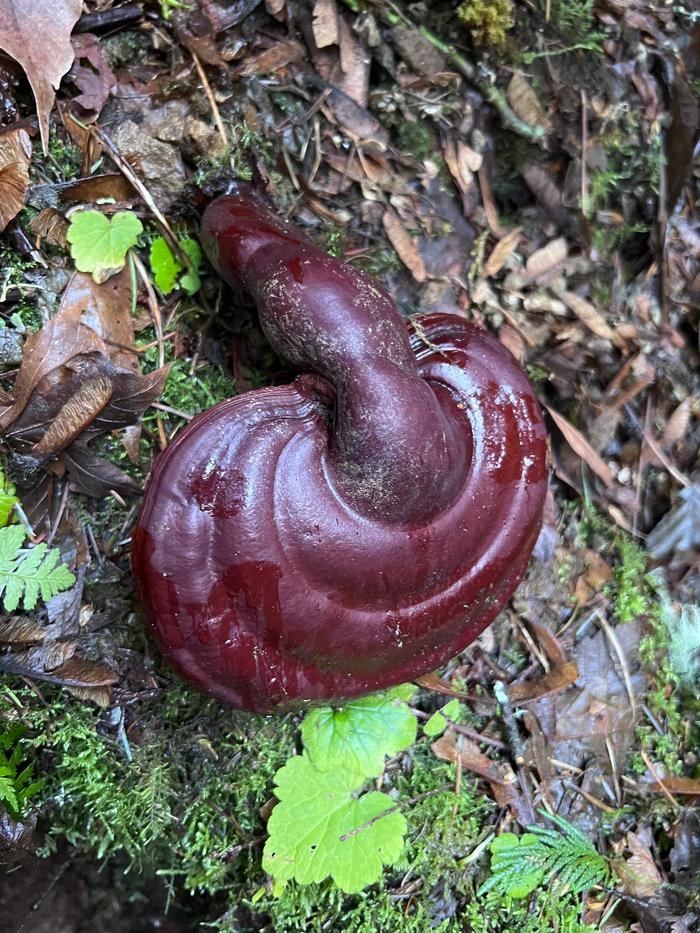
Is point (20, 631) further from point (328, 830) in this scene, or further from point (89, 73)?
point (89, 73)

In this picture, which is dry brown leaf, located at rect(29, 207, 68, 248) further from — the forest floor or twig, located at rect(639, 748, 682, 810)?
twig, located at rect(639, 748, 682, 810)

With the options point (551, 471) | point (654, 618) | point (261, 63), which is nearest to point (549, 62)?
point (261, 63)

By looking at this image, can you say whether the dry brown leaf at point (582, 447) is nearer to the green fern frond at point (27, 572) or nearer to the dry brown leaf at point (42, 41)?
the green fern frond at point (27, 572)

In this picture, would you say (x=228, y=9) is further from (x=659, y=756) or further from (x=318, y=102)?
(x=659, y=756)

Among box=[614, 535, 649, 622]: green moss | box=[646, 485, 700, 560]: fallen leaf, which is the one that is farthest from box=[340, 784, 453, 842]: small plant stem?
box=[646, 485, 700, 560]: fallen leaf

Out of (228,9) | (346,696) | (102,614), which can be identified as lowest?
(346,696)

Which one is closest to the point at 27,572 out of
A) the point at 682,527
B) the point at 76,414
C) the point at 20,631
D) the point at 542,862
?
the point at 20,631
